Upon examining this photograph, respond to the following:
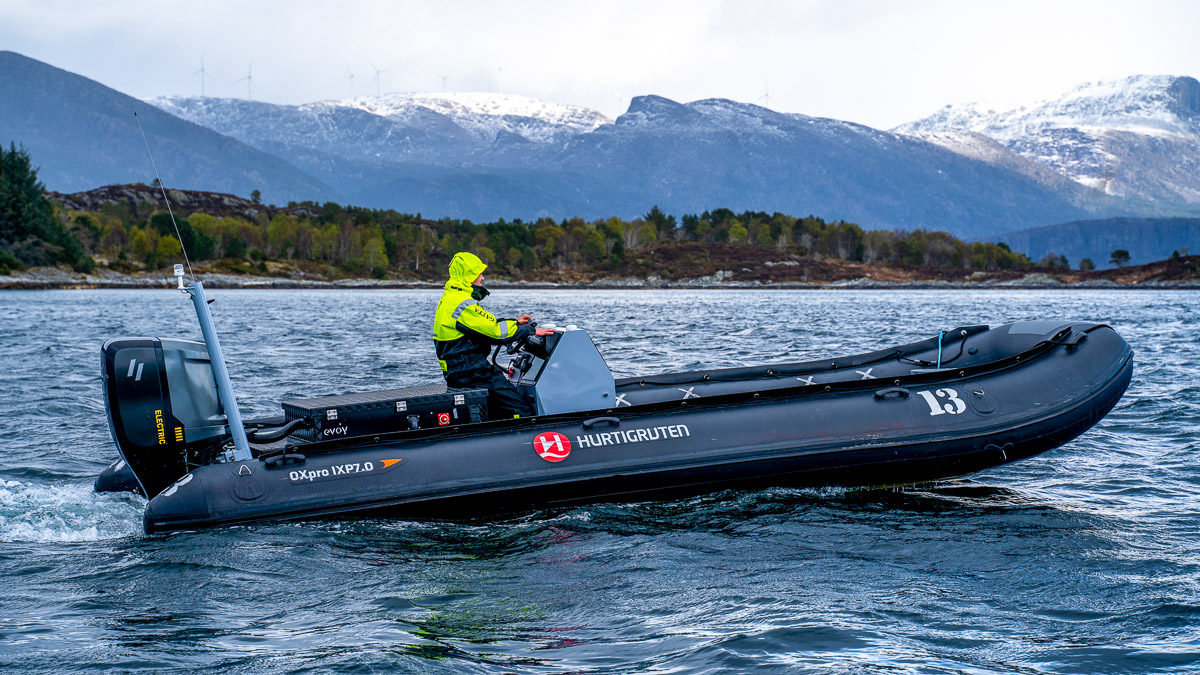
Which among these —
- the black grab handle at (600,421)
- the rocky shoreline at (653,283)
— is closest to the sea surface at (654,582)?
the black grab handle at (600,421)

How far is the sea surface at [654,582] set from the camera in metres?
5.32

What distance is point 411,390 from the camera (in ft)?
30.3

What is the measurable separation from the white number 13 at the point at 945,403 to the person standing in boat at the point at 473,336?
12.3ft

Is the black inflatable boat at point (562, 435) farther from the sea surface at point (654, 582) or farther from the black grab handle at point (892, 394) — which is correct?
the sea surface at point (654, 582)

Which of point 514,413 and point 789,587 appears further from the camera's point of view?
point 514,413

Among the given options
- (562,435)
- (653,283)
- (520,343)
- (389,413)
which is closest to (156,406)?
(389,413)

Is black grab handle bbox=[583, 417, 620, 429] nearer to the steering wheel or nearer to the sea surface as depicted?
the sea surface

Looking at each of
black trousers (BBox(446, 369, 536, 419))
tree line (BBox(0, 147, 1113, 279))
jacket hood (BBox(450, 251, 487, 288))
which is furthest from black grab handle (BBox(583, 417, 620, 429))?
tree line (BBox(0, 147, 1113, 279))

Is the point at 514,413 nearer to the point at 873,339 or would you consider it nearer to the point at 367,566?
the point at 367,566

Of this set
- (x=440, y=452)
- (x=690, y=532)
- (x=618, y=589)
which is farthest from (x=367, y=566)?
(x=690, y=532)

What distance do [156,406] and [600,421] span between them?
12.5ft

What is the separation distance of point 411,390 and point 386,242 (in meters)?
130

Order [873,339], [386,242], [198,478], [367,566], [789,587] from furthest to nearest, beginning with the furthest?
1. [386,242]
2. [873,339]
3. [198,478]
4. [367,566]
5. [789,587]

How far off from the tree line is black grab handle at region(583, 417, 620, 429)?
295 ft
